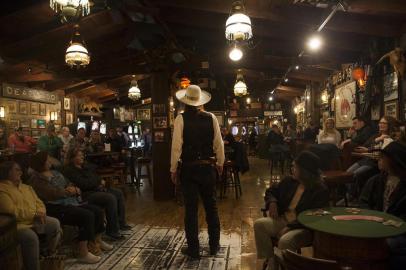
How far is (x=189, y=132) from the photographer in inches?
148

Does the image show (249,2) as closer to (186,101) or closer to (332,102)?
(186,101)

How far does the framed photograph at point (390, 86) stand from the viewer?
5.86 metres

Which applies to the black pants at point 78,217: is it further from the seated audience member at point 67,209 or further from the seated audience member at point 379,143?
the seated audience member at point 379,143

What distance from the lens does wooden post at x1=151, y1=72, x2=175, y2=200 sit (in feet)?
22.3

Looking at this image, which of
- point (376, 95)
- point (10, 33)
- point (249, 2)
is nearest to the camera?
point (249, 2)

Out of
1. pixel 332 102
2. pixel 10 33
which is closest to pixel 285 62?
pixel 332 102

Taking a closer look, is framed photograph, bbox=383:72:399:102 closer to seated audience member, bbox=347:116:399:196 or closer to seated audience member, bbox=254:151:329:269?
seated audience member, bbox=347:116:399:196

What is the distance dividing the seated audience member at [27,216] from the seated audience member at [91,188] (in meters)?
0.84

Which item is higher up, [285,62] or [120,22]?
[120,22]

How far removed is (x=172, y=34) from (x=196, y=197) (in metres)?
5.54

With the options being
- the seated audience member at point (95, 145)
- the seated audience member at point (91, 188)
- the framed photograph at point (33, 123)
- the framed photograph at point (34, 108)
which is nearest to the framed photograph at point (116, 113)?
the framed photograph at point (34, 108)

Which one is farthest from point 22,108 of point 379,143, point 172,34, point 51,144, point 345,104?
point 379,143

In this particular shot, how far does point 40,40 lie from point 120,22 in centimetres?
181

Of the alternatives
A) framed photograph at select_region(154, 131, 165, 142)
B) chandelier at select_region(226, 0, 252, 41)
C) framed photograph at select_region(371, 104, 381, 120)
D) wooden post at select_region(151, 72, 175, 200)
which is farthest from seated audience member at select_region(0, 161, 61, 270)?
framed photograph at select_region(371, 104, 381, 120)
